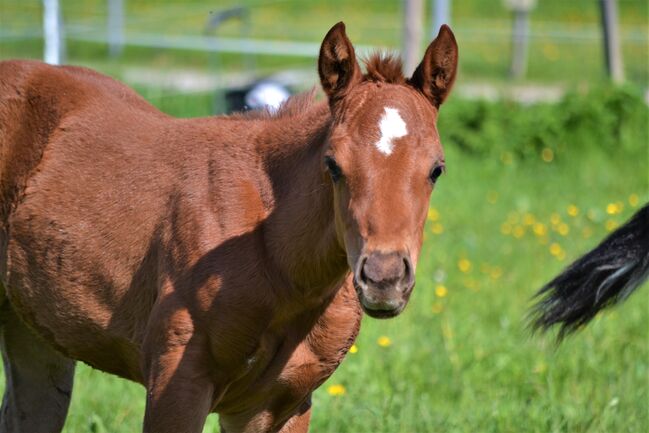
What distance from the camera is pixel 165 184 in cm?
421

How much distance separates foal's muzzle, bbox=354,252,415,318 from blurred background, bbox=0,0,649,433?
1714 millimetres

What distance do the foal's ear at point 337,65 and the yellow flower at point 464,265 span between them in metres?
4.59

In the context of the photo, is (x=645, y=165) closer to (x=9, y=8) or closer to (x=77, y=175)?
(x=77, y=175)

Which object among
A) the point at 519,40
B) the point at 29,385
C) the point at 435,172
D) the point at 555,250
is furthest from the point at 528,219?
the point at 519,40

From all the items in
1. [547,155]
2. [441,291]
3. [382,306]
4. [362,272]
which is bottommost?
[382,306]

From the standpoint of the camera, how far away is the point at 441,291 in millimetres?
7211

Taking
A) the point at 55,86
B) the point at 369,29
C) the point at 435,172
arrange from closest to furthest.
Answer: the point at 435,172, the point at 55,86, the point at 369,29

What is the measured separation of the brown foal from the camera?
357 cm

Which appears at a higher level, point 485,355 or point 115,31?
point 115,31

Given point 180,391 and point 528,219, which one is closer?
point 180,391

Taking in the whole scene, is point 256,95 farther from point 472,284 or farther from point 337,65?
point 337,65

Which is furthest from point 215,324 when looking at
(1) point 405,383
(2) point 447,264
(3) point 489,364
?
(2) point 447,264

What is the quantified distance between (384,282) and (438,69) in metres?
0.92

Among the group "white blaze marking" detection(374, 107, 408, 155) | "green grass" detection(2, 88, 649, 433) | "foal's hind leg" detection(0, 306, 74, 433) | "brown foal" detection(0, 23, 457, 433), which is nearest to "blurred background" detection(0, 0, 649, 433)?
"green grass" detection(2, 88, 649, 433)
